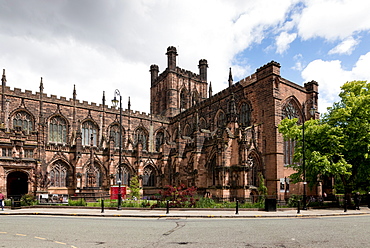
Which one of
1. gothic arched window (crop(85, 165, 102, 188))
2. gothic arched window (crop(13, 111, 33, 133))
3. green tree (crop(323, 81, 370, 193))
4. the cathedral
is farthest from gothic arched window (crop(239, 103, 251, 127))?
gothic arched window (crop(13, 111, 33, 133))

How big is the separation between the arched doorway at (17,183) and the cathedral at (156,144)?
10 centimetres

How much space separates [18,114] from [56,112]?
4.58 metres

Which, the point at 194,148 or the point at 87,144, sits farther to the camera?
the point at 87,144

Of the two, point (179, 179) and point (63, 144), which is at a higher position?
point (63, 144)

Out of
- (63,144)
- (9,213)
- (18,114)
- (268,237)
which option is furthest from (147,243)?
(18,114)

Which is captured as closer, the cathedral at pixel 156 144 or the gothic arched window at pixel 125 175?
the cathedral at pixel 156 144

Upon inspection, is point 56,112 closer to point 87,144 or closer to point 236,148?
point 87,144

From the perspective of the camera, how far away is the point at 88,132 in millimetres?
43625

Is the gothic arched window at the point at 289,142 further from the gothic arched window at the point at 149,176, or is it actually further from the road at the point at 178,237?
the road at the point at 178,237

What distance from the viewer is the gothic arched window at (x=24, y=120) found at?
37562mm

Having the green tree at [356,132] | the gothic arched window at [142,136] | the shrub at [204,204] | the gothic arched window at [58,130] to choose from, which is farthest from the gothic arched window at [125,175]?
the green tree at [356,132]

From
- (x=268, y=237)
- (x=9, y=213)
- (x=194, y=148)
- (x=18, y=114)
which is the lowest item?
(x=9, y=213)

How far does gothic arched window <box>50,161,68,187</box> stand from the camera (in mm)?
36062

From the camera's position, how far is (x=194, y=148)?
35094 mm
